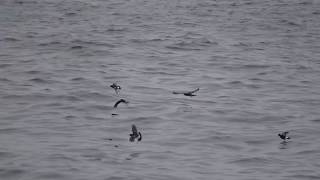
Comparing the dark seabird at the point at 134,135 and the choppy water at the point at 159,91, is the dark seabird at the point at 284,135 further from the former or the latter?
the dark seabird at the point at 134,135

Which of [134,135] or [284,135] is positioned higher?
[284,135]

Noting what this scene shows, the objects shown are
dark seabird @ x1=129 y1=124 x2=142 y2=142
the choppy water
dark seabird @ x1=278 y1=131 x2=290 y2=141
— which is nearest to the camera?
the choppy water

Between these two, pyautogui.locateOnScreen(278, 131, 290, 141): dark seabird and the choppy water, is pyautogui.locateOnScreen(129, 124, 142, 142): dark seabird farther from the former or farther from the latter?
pyautogui.locateOnScreen(278, 131, 290, 141): dark seabird

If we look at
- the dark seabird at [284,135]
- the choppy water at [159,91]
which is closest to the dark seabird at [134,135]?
the choppy water at [159,91]

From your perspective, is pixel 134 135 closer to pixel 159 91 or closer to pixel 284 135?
pixel 284 135

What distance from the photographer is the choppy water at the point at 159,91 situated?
1495 cm

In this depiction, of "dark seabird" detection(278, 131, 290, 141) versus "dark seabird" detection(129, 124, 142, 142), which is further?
"dark seabird" detection(278, 131, 290, 141)

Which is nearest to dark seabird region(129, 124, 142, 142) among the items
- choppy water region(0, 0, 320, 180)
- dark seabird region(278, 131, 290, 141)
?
choppy water region(0, 0, 320, 180)

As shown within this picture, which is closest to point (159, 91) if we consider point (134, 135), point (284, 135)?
point (134, 135)

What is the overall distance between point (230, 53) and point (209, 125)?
11.7 meters

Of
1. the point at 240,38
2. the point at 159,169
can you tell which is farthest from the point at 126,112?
the point at 240,38

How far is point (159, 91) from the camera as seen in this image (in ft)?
73.7

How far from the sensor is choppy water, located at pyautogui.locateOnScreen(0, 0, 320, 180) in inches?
588

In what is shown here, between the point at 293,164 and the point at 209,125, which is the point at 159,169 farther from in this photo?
the point at 209,125
